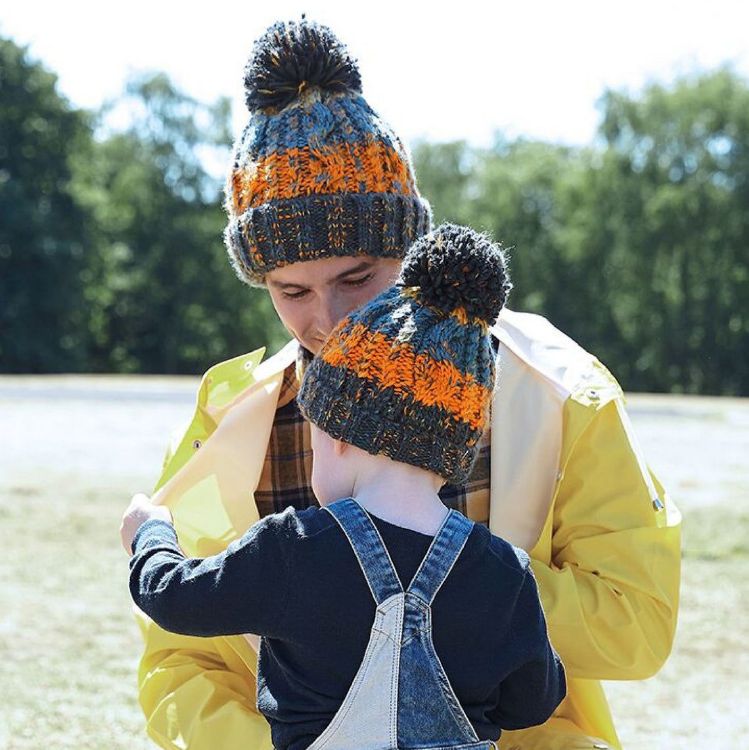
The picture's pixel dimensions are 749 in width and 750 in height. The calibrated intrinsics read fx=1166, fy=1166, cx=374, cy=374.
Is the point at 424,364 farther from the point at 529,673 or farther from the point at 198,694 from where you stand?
the point at 198,694

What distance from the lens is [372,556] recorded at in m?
1.71

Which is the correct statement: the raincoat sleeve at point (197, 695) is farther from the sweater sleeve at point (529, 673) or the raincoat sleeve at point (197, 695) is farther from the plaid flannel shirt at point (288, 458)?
the sweater sleeve at point (529, 673)

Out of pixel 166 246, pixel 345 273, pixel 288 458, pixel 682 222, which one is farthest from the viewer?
pixel 166 246

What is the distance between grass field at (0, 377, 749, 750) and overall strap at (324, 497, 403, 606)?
8.31 feet

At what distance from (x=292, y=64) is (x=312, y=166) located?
0.23 metres

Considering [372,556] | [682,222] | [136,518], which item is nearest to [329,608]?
[372,556]

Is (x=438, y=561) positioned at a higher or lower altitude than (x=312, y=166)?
lower

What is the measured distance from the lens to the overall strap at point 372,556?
171cm

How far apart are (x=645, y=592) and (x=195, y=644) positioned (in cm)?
95

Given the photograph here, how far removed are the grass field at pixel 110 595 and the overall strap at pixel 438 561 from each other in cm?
255

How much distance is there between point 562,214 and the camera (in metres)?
38.6

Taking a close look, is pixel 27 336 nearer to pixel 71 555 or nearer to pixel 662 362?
pixel 662 362


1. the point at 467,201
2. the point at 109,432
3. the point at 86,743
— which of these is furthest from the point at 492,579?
the point at 467,201

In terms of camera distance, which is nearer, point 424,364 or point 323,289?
point 424,364
